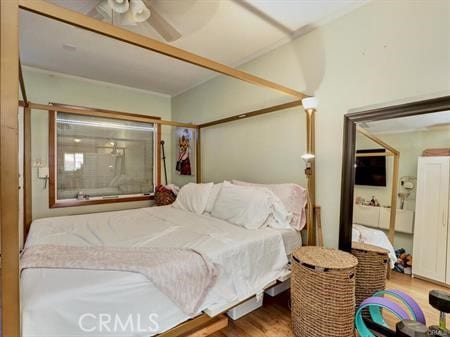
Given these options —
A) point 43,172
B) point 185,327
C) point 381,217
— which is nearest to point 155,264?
point 185,327

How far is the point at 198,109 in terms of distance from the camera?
3.86 metres

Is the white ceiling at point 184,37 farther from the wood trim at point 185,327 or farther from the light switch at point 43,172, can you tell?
the wood trim at point 185,327

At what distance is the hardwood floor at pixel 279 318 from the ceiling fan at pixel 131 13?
7.88 feet

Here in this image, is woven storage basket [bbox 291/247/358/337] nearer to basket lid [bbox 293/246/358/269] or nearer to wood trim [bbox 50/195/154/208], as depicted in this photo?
basket lid [bbox 293/246/358/269]

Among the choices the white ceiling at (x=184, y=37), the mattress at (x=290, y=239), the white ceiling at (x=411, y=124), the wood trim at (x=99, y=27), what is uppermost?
the white ceiling at (x=184, y=37)

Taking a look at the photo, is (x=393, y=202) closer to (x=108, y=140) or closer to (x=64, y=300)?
(x=64, y=300)

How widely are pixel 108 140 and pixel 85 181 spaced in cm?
70

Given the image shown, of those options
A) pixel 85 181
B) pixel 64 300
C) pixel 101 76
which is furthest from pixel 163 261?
pixel 101 76

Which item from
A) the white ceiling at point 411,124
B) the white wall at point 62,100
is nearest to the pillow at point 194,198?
the white wall at point 62,100

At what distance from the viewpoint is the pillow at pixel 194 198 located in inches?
111

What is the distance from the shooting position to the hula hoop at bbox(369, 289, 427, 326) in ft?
5.13

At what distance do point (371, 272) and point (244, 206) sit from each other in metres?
1.15

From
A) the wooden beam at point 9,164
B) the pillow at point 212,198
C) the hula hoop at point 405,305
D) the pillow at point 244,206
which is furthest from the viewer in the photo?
the pillow at point 212,198

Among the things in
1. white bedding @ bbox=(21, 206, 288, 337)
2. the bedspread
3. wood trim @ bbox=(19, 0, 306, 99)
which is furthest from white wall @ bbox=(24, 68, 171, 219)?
wood trim @ bbox=(19, 0, 306, 99)
